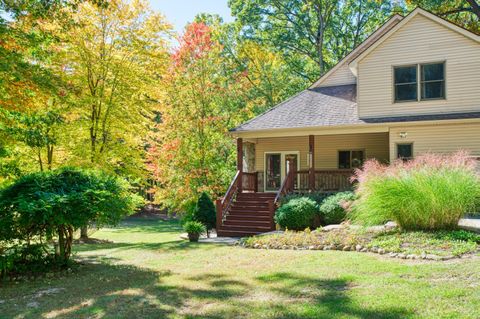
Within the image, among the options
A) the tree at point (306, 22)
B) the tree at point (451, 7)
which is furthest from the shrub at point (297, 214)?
the tree at point (306, 22)

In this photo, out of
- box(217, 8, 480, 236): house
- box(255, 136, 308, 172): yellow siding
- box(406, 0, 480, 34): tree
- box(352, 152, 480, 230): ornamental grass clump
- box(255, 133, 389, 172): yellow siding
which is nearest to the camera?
box(352, 152, 480, 230): ornamental grass clump

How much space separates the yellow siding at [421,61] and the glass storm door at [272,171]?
5214 mm

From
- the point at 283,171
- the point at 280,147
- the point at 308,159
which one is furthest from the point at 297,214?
the point at 280,147

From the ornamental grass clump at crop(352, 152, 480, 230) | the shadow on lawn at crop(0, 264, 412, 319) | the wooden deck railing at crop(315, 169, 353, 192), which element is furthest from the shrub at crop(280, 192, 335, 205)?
the shadow on lawn at crop(0, 264, 412, 319)

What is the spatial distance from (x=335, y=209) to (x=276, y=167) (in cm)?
686

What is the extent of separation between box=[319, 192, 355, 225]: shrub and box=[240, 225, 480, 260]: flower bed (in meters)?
1.81

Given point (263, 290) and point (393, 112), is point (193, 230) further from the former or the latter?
point (393, 112)

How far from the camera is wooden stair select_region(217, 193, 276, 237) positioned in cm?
1548

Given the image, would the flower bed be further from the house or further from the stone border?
the house

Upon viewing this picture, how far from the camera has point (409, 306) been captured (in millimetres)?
5320

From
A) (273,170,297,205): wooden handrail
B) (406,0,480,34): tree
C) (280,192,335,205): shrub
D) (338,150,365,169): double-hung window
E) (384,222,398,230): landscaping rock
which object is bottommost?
(384,222,398,230): landscaping rock

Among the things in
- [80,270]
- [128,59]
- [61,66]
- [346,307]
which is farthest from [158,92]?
[346,307]

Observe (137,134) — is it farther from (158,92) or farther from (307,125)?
(307,125)

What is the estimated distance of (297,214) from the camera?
14461 mm
